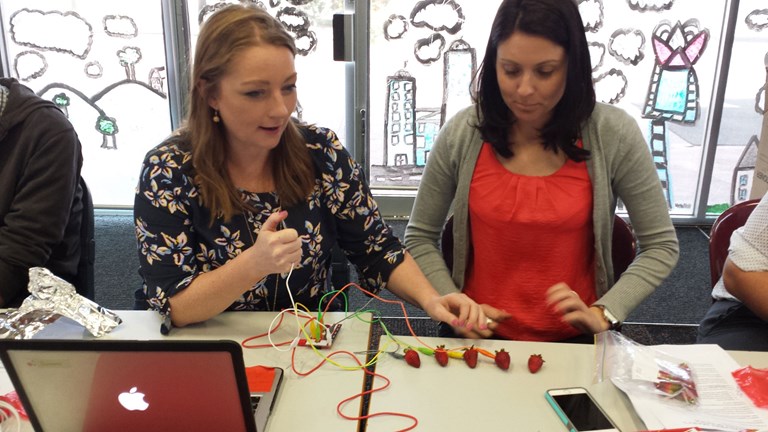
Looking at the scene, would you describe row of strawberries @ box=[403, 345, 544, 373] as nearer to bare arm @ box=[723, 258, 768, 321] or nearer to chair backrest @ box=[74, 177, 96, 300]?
bare arm @ box=[723, 258, 768, 321]

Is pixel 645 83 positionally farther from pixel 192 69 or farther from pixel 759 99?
pixel 192 69

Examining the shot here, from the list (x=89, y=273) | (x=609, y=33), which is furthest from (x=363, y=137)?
(x=89, y=273)

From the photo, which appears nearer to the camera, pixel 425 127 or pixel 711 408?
pixel 711 408

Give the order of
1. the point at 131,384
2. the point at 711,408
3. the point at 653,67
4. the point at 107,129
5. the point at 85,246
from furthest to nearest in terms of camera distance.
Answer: the point at 107,129 < the point at 653,67 < the point at 85,246 < the point at 711,408 < the point at 131,384

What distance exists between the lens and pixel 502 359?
1.23 metres

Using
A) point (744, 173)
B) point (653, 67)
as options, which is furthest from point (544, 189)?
point (744, 173)

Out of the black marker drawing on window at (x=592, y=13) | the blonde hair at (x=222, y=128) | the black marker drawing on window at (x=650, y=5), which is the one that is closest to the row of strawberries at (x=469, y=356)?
the blonde hair at (x=222, y=128)

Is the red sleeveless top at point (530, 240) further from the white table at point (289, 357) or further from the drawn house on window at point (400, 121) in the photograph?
the drawn house on window at point (400, 121)

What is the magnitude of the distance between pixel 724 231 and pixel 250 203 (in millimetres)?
1206

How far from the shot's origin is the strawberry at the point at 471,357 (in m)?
1.24

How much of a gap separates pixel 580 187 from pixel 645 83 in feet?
7.64

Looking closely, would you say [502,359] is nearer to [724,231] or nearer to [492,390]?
[492,390]

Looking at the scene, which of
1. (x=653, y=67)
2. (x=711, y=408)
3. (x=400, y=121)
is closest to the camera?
(x=711, y=408)

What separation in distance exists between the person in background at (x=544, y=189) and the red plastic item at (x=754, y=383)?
0.31m
